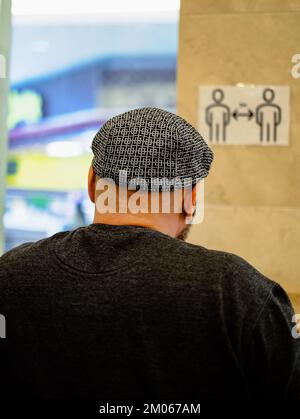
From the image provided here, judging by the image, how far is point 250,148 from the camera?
1.09m

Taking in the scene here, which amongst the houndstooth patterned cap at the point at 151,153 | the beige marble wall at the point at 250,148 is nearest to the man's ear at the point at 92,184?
the houndstooth patterned cap at the point at 151,153

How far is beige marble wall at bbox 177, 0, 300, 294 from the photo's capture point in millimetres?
1080

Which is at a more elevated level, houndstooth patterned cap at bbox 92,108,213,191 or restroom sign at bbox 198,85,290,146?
restroom sign at bbox 198,85,290,146

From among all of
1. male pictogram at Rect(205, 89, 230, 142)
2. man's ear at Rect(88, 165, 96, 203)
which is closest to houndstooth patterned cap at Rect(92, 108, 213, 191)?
man's ear at Rect(88, 165, 96, 203)

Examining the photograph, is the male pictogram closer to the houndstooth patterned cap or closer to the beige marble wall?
the beige marble wall

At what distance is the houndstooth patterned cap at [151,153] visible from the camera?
0.55 meters

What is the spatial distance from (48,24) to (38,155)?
5.44 feet

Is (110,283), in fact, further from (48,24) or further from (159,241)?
(48,24)

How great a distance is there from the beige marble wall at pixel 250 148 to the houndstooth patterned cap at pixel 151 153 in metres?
0.55

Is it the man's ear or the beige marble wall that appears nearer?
the man's ear

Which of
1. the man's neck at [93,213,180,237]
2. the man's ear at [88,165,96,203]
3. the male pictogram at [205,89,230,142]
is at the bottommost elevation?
the man's neck at [93,213,180,237]

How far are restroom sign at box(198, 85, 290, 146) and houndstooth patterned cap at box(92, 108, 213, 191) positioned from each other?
54 centimetres

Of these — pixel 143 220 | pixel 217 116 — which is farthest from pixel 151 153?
pixel 217 116

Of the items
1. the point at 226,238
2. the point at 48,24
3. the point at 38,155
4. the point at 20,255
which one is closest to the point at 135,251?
the point at 20,255
